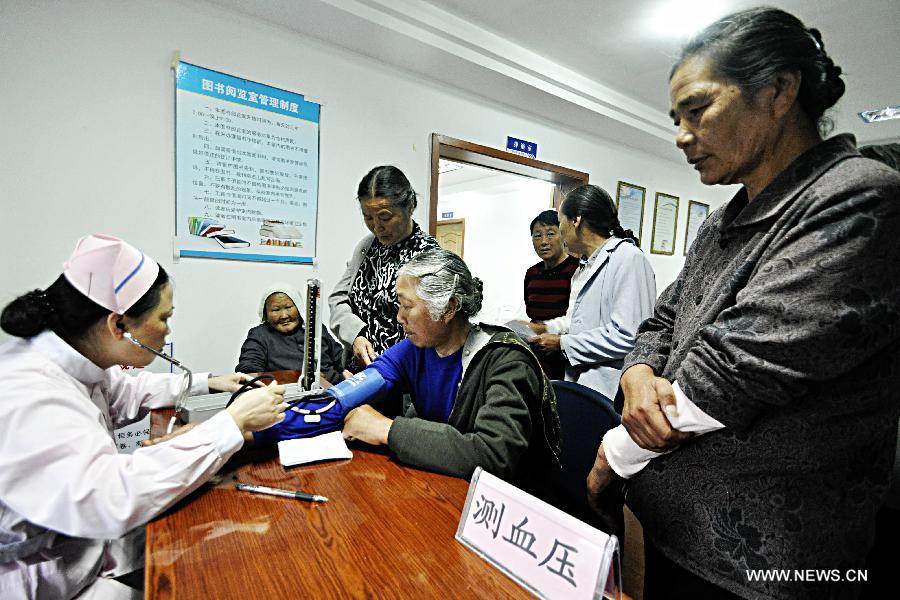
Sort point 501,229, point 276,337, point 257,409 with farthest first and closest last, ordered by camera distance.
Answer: point 501,229
point 276,337
point 257,409

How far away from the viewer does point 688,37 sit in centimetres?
83

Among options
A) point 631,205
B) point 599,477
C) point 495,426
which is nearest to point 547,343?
point 495,426

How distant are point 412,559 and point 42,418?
0.73 meters

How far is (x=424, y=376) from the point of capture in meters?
1.50

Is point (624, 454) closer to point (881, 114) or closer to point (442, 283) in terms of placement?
point (442, 283)

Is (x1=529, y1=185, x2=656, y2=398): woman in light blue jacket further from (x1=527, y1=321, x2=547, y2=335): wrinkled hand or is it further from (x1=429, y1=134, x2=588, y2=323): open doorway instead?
(x1=429, y1=134, x2=588, y2=323): open doorway

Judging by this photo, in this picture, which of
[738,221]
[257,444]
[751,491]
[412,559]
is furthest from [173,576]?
[738,221]

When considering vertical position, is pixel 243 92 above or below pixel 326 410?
above

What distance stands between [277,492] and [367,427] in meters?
0.31

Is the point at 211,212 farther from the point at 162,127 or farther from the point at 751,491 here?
the point at 751,491

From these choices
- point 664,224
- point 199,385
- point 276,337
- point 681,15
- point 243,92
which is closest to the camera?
point 199,385

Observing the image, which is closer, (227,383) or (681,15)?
(227,383)

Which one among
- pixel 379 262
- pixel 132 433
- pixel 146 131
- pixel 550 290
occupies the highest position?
pixel 146 131

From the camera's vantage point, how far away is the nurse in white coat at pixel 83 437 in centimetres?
79
